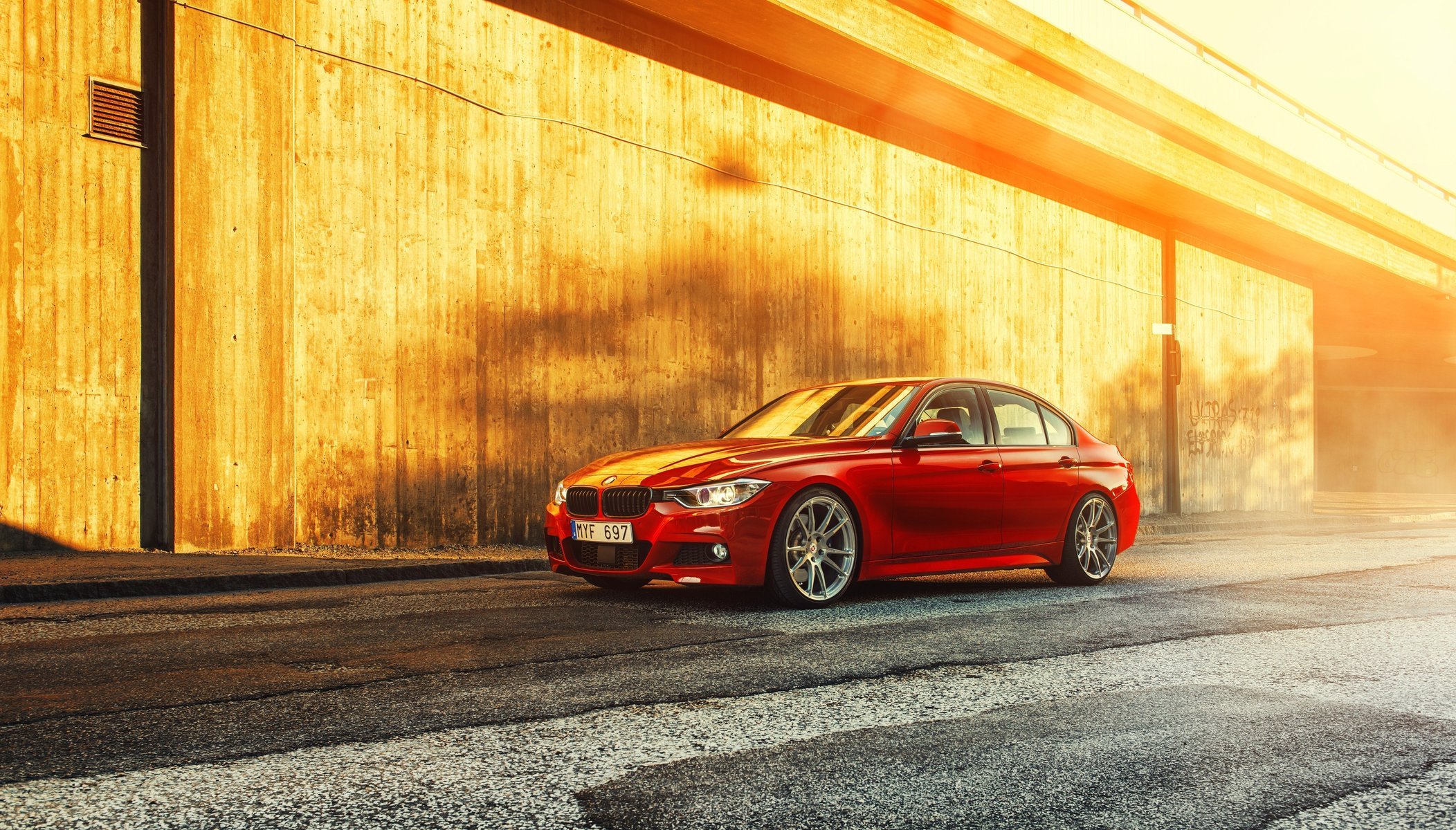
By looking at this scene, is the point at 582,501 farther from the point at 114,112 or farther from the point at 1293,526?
the point at 1293,526

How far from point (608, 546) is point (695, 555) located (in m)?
0.63

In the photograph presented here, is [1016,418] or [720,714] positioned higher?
[1016,418]

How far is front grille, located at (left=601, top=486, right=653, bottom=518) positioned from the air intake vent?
5.78 metres

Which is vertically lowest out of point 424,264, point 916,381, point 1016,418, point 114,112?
point 1016,418

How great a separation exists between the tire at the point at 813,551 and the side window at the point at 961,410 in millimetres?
1283

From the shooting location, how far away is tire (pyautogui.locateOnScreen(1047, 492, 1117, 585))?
884 centimetres

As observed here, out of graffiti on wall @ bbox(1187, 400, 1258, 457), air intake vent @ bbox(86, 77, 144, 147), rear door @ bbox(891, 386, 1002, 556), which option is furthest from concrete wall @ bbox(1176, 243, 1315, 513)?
air intake vent @ bbox(86, 77, 144, 147)

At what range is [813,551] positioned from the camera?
7273mm

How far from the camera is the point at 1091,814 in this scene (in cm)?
329

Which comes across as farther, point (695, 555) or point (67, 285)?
point (67, 285)

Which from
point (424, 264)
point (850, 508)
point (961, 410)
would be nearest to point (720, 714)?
point (850, 508)

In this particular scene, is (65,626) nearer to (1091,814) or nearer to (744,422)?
(744,422)

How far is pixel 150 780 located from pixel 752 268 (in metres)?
11.7

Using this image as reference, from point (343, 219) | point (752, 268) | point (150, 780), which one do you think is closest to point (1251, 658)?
point (150, 780)
